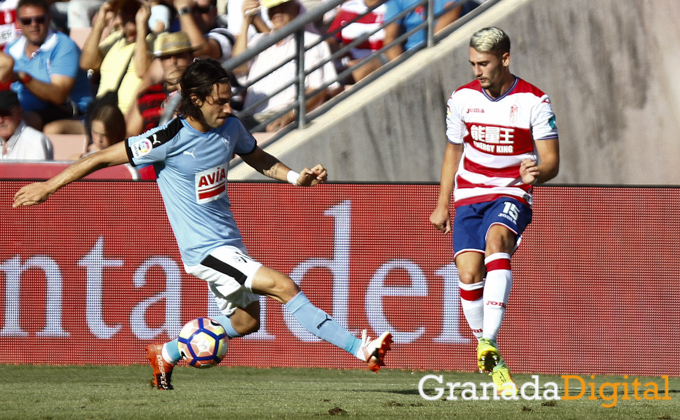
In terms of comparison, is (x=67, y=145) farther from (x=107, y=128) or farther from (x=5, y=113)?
(x=5, y=113)

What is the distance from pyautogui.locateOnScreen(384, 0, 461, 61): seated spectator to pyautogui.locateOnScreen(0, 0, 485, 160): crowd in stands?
0.4 inches

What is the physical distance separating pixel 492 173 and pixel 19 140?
5.98 m

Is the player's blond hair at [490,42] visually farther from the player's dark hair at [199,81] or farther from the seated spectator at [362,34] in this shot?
the seated spectator at [362,34]

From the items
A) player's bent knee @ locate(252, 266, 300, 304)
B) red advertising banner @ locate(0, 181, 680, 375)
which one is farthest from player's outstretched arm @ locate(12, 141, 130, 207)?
red advertising banner @ locate(0, 181, 680, 375)

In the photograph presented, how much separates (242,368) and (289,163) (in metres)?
2.10

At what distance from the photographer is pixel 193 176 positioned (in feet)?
19.9

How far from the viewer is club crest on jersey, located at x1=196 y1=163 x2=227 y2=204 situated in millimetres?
6094

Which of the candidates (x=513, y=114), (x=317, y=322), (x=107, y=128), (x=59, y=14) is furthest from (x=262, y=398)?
(x=59, y=14)

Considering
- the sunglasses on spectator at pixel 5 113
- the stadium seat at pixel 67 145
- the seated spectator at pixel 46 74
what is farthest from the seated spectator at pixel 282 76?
the sunglasses on spectator at pixel 5 113

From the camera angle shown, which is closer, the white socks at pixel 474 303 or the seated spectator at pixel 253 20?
the white socks at pixel 474 303

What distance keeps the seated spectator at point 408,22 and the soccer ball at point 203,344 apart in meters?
5.10

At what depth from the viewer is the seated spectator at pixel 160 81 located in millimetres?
9945

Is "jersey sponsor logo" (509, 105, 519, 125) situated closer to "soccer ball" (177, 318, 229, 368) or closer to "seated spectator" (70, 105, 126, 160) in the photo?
"soccer ball" (177, 318, 229, 368)

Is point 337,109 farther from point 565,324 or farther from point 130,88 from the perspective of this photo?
point 565,324
